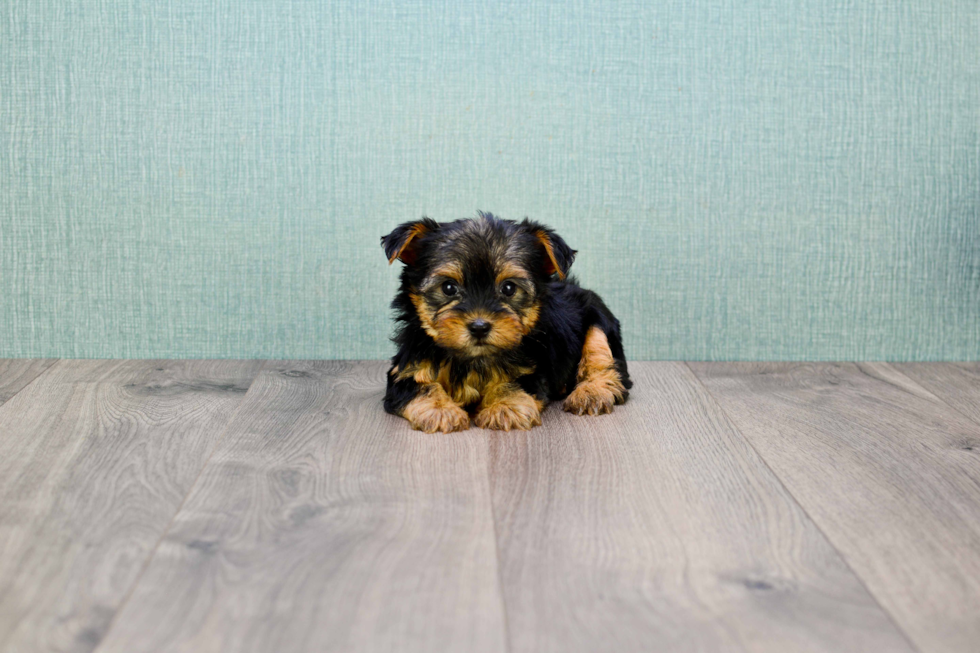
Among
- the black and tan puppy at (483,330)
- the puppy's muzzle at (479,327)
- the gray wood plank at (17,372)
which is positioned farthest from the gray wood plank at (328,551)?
the gray wood plank at (17,372)

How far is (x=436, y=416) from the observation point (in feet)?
8.99

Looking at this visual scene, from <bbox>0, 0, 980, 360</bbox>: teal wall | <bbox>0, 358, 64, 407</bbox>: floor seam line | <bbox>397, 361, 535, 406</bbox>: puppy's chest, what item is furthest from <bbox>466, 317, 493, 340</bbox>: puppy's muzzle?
<bbox>0, 358, 64, 407</bbox>: floor seam line

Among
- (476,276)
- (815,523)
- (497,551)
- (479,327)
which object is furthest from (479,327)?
(815,523)

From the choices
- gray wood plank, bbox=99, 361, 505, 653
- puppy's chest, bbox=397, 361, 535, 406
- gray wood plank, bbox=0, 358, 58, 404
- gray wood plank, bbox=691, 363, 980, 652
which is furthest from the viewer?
gray wood plank, bbox=0, 358, 58, 404

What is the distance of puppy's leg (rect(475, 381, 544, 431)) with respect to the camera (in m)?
2.78

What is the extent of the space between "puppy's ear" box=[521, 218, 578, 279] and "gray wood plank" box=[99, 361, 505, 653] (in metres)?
0.58

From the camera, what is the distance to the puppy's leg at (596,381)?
298 centimetres

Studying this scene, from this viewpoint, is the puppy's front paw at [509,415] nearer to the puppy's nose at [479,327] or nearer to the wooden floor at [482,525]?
the wooden floor at [482,525]

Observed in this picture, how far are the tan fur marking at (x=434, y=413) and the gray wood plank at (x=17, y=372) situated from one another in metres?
1.39

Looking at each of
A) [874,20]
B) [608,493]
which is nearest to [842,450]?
[608,493]

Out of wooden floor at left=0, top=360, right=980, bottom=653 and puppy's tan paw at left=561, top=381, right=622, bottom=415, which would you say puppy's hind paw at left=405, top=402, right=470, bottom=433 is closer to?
wooden floor at left=0, top=360, right=980, bottom=653

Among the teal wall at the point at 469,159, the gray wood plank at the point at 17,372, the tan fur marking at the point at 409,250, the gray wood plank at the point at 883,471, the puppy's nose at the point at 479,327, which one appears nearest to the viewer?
the gray wood plank at the point at 883,471

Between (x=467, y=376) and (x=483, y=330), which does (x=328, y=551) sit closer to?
(x=483, y=330)

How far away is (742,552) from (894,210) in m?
2.36
